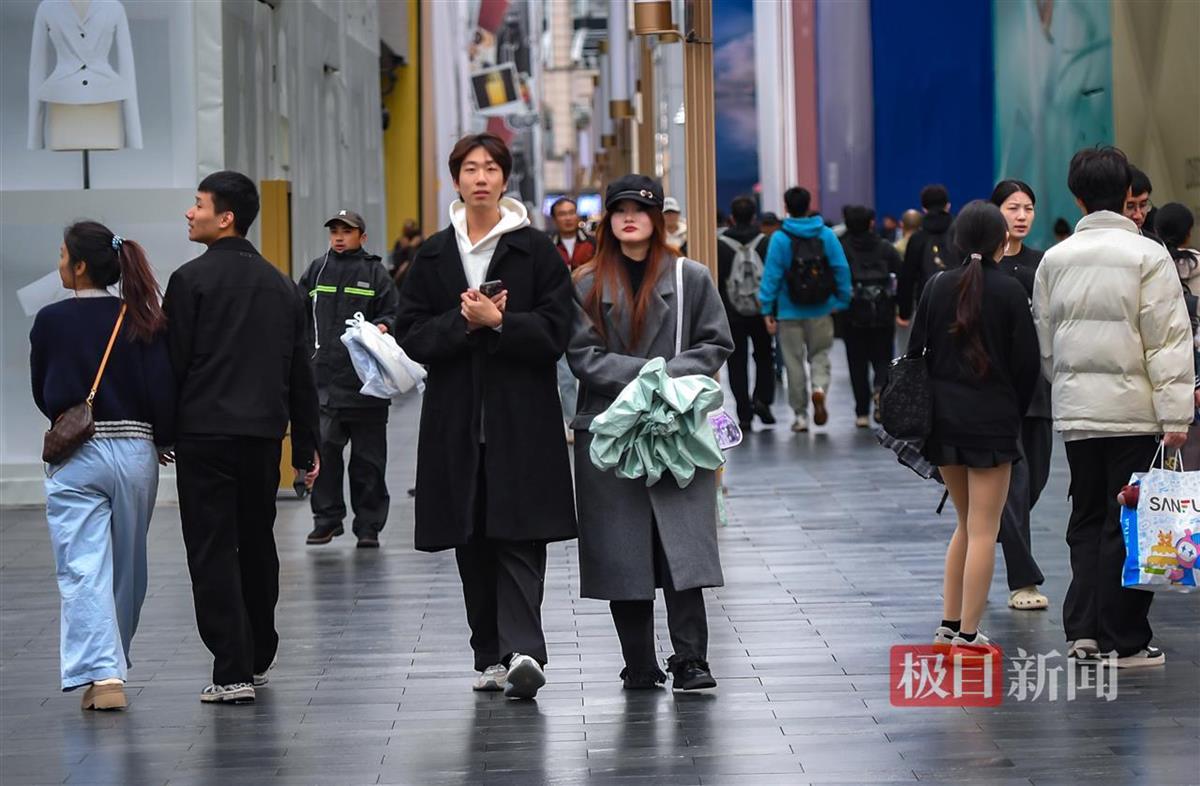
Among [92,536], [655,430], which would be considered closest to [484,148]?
[655,430]

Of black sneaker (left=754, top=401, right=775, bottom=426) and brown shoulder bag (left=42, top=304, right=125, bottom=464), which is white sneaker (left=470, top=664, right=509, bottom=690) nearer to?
brown shoulder bag (left=42, top=304, right=125, bottom=464)

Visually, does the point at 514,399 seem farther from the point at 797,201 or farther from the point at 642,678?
the point at 797,201

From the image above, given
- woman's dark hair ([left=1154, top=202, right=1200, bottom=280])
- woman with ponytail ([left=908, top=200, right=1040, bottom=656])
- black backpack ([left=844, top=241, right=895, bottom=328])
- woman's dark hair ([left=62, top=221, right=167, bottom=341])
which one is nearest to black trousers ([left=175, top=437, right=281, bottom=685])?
woman's dark hair ([left=62, top=221, right=167, bottom=341])

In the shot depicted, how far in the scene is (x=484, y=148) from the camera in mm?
7121

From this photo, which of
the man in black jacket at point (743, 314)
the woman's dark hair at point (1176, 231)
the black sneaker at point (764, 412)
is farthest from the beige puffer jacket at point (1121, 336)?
the black sneaker at point (764, 412)

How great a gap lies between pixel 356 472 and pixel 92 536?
4.09m

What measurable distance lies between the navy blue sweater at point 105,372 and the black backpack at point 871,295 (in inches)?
413

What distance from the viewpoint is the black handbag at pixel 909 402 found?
7.38m

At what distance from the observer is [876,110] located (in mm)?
28203

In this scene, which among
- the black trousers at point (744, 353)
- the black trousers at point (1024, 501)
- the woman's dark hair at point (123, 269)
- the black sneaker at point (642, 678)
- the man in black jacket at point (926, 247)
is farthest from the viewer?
the black trousers at point (744, 353)

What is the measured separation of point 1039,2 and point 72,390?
619 inches

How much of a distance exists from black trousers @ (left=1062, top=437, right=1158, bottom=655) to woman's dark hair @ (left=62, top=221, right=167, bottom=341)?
337 centimetres

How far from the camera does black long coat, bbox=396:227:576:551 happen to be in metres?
6.97

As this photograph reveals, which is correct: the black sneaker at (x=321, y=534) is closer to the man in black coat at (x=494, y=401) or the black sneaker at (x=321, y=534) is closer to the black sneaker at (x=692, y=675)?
the man in black coat at (x=494, y=401)
